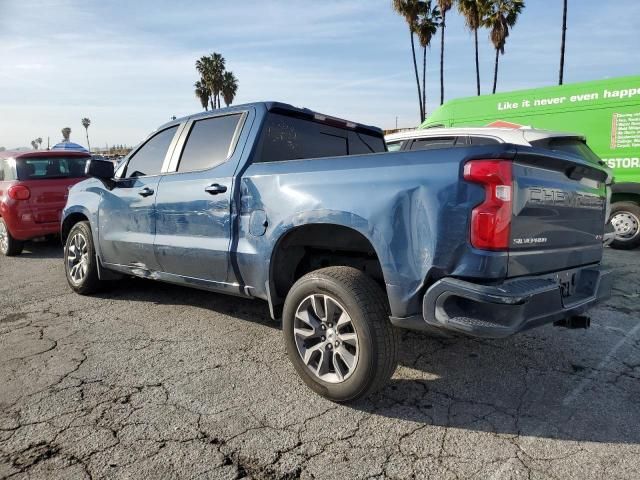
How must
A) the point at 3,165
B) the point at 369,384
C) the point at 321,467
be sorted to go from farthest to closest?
the point at 3,165 < the point at 369,384 < the point at 321,467

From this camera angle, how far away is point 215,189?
3.44 meters

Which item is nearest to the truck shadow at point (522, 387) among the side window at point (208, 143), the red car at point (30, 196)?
the side window at point (208, 143)

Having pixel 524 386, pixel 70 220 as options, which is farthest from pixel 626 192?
pixel 70 220

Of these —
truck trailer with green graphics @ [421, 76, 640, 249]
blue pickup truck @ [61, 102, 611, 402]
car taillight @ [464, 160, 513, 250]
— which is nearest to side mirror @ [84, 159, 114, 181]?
blue pickup truck @ [61, 102, 611, 402]

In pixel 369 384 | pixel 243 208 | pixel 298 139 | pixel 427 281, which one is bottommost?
pixel 369 384

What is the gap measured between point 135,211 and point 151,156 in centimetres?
55

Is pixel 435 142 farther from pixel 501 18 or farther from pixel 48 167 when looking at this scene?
pixel 501 18

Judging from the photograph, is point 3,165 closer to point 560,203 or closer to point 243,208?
point 243,208

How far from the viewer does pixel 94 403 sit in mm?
2725

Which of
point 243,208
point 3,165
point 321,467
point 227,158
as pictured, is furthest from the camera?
point 3,165

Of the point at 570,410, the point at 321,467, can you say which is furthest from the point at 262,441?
the point at 570,410

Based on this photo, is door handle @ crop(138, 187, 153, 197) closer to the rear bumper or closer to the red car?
the rear bumper

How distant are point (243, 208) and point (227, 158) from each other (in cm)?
49

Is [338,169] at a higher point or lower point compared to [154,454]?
higher
